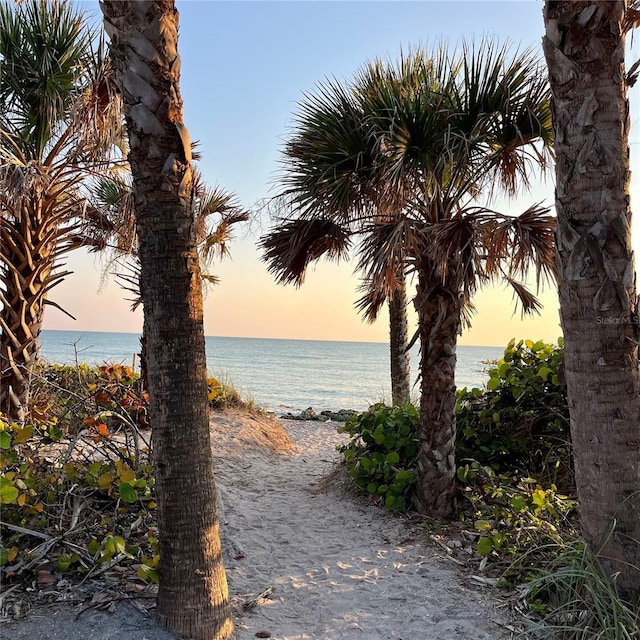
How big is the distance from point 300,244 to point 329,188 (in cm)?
73

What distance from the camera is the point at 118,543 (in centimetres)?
301

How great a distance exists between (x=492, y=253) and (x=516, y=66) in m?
1.64

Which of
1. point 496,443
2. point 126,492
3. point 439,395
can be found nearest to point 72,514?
point 126,492

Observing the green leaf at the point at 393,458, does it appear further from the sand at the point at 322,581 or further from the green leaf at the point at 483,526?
the green leaf at the point at 483,526

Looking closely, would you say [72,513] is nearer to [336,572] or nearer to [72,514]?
[72,514]

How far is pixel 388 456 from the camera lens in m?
5.48

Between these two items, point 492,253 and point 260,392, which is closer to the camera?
point 492,253

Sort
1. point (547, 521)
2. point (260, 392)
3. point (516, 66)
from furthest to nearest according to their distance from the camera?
point (260, 392)
point (516, 66)
point (547, 521)

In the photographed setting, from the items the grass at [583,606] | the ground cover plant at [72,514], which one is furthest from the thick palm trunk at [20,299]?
the grass at [583,606]

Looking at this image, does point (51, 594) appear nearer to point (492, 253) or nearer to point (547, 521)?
point (547, 521)

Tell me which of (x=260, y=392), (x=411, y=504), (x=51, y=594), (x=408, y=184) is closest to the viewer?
(x=51, y=594)

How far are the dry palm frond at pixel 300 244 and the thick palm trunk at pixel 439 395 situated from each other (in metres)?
1.16

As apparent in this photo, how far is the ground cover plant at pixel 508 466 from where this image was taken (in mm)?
3756

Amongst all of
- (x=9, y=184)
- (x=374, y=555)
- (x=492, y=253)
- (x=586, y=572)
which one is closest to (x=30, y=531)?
(x=374, y=555)
